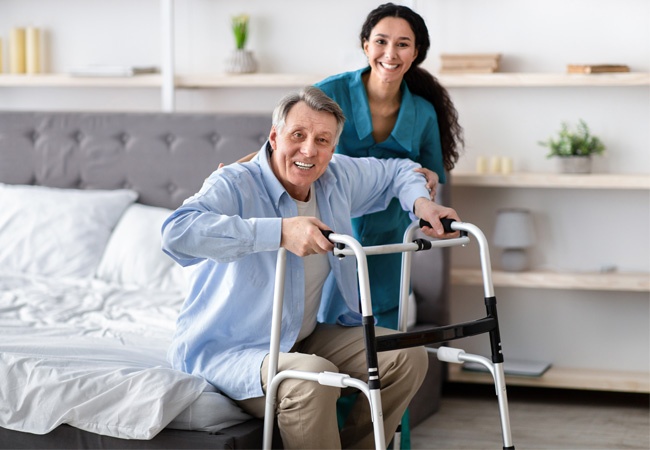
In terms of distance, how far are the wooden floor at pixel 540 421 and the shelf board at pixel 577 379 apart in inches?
3.1

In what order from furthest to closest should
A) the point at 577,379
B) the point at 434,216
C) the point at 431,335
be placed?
the point at 577,379
the point at 434,216
the point at 431,335

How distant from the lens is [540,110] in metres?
4.11

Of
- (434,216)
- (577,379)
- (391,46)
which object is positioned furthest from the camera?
(577,379)

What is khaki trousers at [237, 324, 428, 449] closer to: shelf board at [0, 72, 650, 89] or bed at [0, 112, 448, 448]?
bed at [0, 112, 448, 448]

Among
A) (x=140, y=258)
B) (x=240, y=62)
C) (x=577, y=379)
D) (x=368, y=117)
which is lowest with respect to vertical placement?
(x=577, y=379)

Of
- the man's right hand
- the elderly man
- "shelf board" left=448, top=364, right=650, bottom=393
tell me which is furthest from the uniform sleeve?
"shelf board" left=448, top=364, right=650, bottom=393

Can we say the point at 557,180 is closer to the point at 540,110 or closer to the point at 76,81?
the point at 540,110

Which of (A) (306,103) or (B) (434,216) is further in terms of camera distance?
(B) (434,216)

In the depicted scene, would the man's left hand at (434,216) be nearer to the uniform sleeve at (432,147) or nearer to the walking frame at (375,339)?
the walking frame at (375,339)

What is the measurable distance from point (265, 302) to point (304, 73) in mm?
2116

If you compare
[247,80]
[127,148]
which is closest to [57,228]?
[127,148]

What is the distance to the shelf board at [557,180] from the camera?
383 centimetres

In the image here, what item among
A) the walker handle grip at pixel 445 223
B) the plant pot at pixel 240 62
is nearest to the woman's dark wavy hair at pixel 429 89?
the walker handle grip at pixel 445 223

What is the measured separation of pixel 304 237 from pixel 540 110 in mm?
2224
